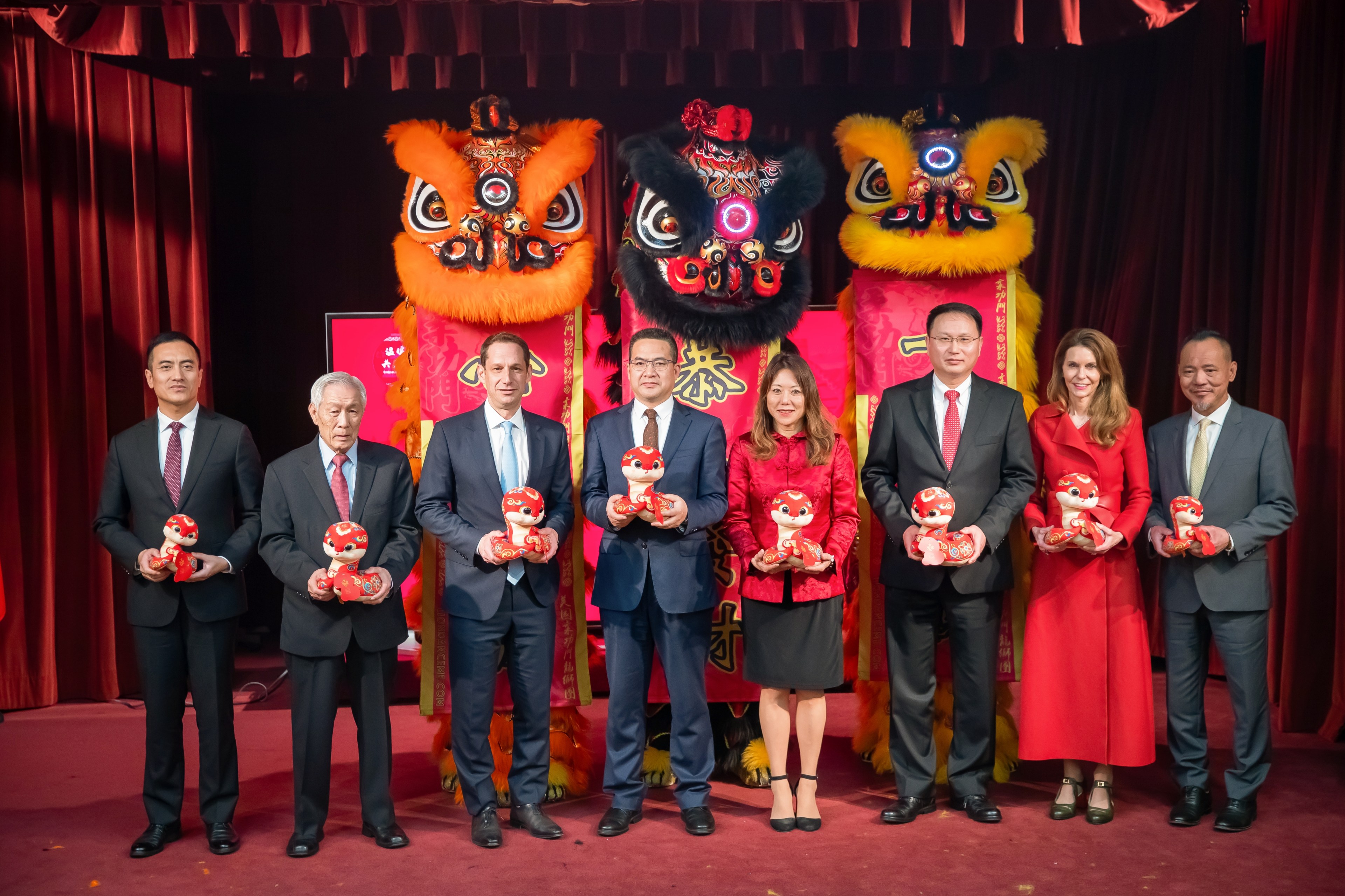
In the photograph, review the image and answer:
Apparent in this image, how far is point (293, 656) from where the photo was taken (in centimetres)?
344

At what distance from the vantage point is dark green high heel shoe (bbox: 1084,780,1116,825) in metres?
3.67

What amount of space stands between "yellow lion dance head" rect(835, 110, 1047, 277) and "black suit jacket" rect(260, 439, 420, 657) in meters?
1.93

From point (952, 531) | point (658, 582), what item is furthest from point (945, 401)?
point (658, 582)

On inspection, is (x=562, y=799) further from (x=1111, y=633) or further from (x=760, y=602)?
(x=1111, y=633)

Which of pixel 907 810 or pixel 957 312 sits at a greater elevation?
pixel 957 312

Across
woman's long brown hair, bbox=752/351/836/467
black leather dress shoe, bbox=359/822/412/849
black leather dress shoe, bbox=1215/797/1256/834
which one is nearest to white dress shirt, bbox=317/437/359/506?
black leather dress shoe, bbox=359/822/412/849

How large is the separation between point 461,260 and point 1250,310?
376cm

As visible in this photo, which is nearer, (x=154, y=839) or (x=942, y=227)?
(x=154, y=839)

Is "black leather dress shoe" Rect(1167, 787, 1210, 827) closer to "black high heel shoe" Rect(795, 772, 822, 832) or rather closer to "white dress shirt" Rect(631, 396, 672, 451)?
"black high heel shoe" Rect(795, 772, 822, 832)

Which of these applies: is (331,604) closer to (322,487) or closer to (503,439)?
(322,487)

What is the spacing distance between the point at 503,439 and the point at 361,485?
0.48 m

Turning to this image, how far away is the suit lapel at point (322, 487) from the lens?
136 inches

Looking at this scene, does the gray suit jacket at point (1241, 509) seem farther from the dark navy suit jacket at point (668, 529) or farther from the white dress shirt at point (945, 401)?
the dark navy suit jacket at point (668, 529)

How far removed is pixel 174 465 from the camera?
3.55 m
